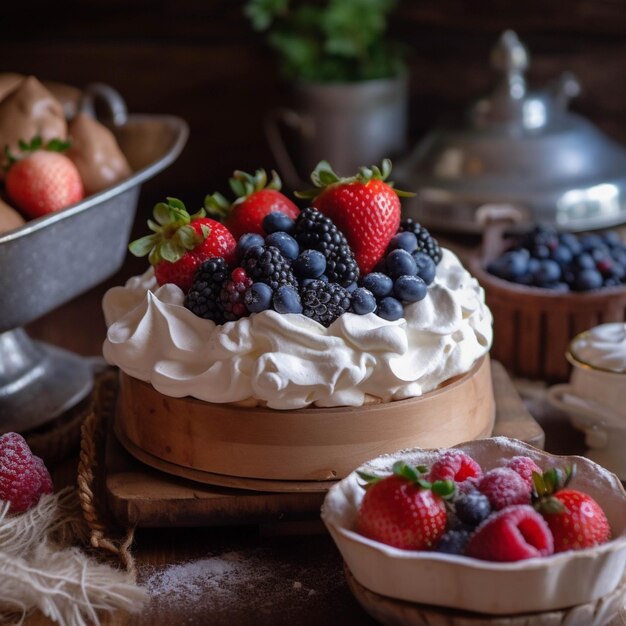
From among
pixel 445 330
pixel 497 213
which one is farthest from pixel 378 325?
pixel 497 213

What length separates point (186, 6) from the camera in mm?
3045

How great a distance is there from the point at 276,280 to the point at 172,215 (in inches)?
8.2

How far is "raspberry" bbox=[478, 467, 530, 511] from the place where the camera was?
1200mm

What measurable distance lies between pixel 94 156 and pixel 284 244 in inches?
23.7

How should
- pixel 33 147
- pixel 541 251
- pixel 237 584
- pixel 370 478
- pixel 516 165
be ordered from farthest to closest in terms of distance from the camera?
pixel 516 165 < pixel 541 251 < pixel 33 147 < pixel 237 584 < pixel 370 478

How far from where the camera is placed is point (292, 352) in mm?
1377

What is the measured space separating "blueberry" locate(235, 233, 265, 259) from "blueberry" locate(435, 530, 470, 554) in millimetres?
516

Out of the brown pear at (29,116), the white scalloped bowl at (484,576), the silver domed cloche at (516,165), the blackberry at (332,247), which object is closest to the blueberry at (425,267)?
the blackberry at (332,247)

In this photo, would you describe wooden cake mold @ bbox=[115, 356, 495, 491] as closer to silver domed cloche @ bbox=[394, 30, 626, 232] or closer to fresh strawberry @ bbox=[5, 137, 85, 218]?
fresh strawberry @ bbox=[5, 137, 85, 218]

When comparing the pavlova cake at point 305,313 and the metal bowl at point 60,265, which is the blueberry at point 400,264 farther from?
the metal bowl at point 60,265

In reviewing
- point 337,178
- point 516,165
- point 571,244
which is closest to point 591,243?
point 571,244

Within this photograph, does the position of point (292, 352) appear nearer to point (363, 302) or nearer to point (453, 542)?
point (363, 302)

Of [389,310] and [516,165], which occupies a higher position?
[389,310]

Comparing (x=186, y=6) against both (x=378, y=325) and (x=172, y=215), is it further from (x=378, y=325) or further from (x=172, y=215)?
(x=378, y=325)
